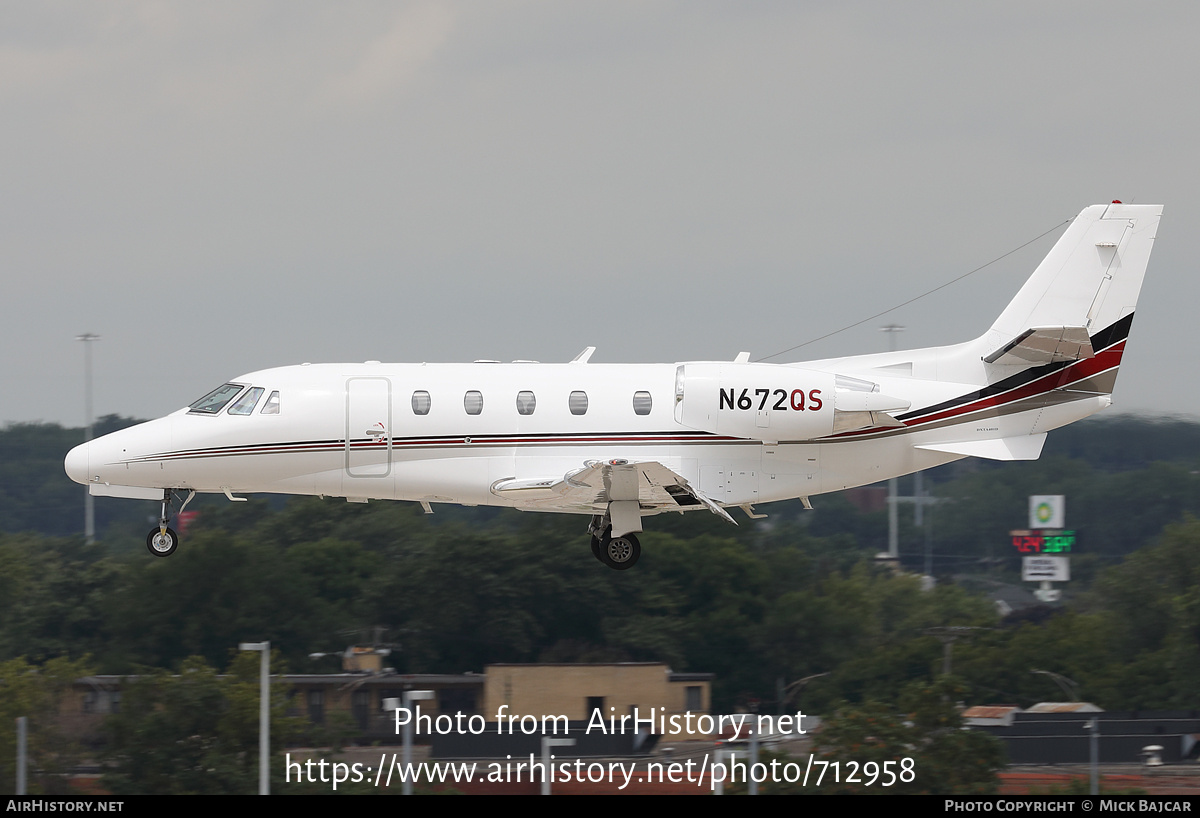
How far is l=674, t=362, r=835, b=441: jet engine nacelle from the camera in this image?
24.2 metres

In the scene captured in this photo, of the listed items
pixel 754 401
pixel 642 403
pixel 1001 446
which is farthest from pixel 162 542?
pixel 1001 446

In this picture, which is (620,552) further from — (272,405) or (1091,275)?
(1091,275)

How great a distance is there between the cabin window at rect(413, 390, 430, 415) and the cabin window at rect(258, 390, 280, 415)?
7.70 ft

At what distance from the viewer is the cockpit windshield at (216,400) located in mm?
25422

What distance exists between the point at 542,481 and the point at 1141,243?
10.9 metres

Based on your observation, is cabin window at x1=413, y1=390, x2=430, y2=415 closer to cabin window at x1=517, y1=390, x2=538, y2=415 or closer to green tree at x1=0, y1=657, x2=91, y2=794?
cabin window at x1=517, y1=390, x2=538, y2=415

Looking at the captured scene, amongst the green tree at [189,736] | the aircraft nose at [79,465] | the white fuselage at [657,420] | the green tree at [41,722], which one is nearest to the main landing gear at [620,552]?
the white fuselage at [657,420]

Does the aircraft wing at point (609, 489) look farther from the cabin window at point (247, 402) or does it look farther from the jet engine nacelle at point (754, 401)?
the cabin window at point (247, 402)

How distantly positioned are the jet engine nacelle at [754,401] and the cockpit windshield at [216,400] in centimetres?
758

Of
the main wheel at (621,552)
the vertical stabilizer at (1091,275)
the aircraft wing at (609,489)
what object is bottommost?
the main wheel at (621,552)

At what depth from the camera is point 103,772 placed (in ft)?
134

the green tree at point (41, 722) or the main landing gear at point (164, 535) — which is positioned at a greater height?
the main landing gear at point (164, 535)

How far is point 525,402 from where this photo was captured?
2450cm
